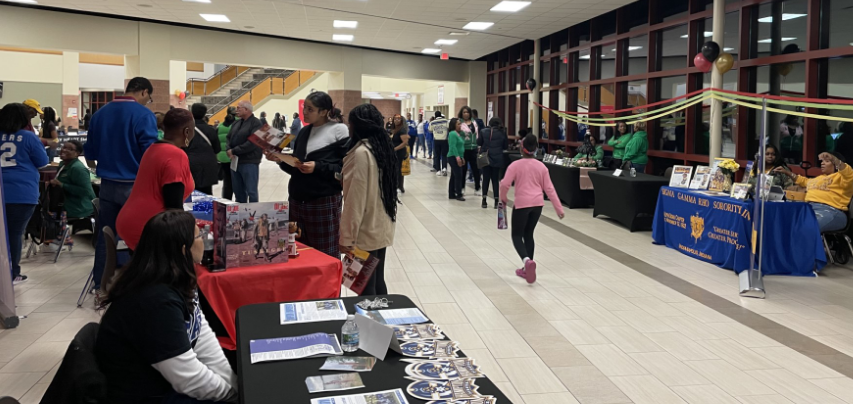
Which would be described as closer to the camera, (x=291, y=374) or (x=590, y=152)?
(x=291, y=374)

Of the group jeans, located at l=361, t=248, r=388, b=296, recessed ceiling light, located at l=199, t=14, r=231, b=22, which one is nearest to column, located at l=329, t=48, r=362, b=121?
recessed ceiling light, located at l=199, t=14, r=231, b=22

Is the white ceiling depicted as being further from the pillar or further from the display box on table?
the display box on table

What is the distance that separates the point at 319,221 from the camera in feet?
13.6

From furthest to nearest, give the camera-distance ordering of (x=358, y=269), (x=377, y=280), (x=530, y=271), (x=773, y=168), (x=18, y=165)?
1. (x=773, y=168)
2. (x=530, y=271)
3. (x=18, y=165)
4. (x=377, y=280)
5. (x=358, y=269)

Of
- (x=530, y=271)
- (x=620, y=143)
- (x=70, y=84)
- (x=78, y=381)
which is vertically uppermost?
(x=70, y=84)

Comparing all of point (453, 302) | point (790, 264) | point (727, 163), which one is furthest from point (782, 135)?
point (453, 302)

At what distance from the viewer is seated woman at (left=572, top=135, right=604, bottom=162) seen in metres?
11.3

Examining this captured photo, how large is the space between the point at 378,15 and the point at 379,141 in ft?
32.0

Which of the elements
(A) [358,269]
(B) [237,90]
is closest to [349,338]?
(A) [358,269]

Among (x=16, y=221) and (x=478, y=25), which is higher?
(x=478, y=25)

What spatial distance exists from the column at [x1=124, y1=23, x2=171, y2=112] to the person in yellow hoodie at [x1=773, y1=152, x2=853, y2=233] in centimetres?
1349

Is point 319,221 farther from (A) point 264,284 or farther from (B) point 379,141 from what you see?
(A) point 264,284

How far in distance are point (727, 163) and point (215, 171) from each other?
5.42m

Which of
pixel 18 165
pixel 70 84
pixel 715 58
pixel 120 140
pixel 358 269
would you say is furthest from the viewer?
pixel 70 84
